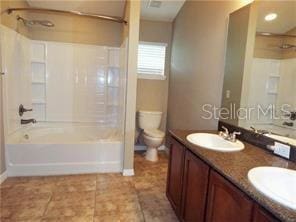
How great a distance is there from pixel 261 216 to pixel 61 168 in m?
2.53

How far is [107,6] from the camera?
3.39 metres

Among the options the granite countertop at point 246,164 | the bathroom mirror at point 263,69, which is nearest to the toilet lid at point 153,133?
the bathroom mirror at point 263,69

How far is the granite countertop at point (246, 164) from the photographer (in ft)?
2.76

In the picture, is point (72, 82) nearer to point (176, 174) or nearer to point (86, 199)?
point (86, 199)

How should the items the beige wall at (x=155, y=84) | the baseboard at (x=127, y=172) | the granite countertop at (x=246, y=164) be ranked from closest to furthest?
the granite countertop at (x=246, y=164)
the baseboard at (x=127, y=172)
the beige wall at (x=155, y=84)

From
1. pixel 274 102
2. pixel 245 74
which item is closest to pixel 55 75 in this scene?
pixel 245 74

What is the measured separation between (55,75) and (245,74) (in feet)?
9.59

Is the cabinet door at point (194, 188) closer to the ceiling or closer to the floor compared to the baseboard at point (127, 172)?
closer to the ceiling

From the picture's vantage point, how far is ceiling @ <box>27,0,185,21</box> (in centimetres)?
329

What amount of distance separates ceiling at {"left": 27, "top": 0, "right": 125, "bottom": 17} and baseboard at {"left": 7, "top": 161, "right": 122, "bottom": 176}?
94.1 inches

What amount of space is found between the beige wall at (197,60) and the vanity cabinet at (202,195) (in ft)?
2.55

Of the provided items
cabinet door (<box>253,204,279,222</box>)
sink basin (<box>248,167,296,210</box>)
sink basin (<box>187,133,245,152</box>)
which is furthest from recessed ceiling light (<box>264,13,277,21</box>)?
cabinet door (<box>253,204,279,222</box>)

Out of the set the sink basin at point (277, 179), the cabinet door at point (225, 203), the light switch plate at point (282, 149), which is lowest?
the cabinet door at point (225, 203)

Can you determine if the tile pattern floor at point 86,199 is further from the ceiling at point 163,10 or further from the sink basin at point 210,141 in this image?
the ceiling at point 163,10
